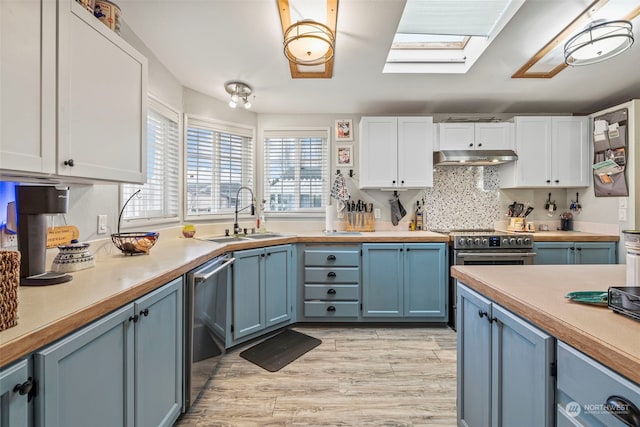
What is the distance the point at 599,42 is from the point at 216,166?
3.31 m

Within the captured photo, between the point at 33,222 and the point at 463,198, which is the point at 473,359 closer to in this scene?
the point at 33,222

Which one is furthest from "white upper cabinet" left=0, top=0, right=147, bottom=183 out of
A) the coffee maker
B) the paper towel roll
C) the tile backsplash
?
the tile backsplash

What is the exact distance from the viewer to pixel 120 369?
1.08m

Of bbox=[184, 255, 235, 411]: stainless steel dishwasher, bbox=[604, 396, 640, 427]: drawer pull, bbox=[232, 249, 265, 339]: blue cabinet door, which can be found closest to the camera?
bbox=[604, 396, 640, 427]: drawer pull

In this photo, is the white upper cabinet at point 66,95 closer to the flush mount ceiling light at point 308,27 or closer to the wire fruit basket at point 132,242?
the wire fruit basket at point 132,242

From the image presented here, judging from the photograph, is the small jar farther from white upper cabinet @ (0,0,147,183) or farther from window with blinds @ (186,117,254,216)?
white upper cabinet @ (0,0,147,183)

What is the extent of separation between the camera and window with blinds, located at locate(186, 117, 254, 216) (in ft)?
9.66

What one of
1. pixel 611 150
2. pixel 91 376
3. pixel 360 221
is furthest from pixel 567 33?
pixel 91 376

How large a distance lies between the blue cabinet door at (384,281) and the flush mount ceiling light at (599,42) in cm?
191

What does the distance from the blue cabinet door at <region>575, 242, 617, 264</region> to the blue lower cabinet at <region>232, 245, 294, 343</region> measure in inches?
116

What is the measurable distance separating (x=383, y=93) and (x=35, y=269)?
2981mm

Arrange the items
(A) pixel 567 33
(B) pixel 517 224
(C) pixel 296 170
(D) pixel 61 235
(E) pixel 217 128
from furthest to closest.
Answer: (C) pixel 296 170 → (B) pixel 517 224 → (E) pixel 217 128 → (A) pixel 567 33 → (D) pixel 61 235

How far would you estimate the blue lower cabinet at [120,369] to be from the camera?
80 centimetres

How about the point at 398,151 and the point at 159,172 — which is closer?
the point at 159,172
